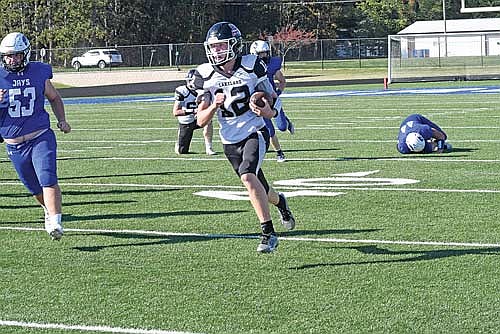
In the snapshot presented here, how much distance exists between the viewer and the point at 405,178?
10.8 meters

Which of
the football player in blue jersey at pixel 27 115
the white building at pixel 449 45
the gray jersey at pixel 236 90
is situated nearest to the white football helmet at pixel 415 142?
the gray jersey at pixel 236 90

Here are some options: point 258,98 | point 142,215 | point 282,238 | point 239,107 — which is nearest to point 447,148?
point 142,215

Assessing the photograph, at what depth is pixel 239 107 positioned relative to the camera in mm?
7090

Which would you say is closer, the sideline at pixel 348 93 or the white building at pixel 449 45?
the sideline at pixel 348 93

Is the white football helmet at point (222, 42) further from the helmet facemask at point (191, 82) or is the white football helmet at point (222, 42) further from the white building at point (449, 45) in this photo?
the white building at point (449, 45)

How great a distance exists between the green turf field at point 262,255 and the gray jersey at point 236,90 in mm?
883

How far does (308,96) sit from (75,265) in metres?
23.9

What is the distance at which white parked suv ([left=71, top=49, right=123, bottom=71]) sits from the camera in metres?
51.8

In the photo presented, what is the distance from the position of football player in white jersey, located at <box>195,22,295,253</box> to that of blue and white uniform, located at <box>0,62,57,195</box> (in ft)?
4.30

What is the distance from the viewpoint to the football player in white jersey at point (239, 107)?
274 inches

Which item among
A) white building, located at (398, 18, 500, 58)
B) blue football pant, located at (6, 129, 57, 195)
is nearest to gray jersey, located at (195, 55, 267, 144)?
blue football pant, located at (6, 129, 57, 195)

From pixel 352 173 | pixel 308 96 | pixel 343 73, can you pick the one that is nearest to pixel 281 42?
pixel 343 73

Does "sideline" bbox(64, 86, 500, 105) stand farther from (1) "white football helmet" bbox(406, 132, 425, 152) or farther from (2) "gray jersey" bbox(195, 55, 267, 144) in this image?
(2) "gray jersey" bbox(195, 55, 267, 144)

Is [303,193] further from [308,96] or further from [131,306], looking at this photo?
[308,96]
